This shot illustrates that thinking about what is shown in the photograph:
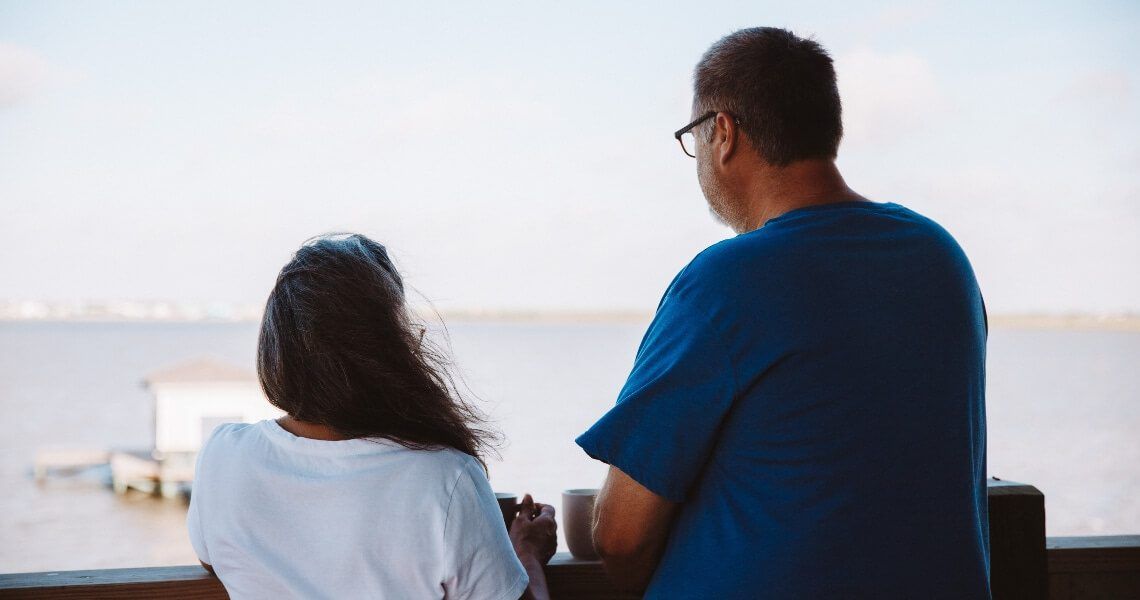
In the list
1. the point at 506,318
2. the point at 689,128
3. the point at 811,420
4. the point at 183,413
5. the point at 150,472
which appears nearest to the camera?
the point at 811,420

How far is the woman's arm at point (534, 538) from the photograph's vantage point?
1.21 metres

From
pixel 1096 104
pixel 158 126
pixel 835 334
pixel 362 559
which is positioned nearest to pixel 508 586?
pixel 362 559

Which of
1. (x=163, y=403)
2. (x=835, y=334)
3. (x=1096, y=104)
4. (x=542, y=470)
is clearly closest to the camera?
(x=835, y=334)

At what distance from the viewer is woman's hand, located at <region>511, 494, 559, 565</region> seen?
1237mm

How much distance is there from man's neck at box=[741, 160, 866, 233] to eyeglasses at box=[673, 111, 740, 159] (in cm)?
10

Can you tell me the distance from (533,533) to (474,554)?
0.17m

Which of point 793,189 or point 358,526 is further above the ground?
point 793,189

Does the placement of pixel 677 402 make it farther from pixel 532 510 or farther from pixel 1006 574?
pixel 1006 574

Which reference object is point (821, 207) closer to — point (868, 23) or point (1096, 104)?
point (868, 23)

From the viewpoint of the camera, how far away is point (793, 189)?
3.69ft

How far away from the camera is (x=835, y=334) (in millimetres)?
984

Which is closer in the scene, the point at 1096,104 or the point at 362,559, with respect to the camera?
the point at 362,559

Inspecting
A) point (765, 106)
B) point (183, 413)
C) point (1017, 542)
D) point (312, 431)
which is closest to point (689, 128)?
point (765, 106)

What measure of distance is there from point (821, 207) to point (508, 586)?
1.87 feet
